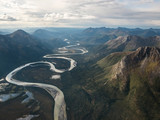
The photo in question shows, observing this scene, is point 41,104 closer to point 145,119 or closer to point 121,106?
point 121,106

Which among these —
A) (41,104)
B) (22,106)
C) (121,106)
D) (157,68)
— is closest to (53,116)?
(41,104)

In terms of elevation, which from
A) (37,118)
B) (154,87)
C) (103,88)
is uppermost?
(154,87)

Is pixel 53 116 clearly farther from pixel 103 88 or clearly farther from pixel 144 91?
pixel 144 91

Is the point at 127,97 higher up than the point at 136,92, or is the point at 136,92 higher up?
the point at 136,92

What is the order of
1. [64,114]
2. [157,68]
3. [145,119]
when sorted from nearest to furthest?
[145,119] < [64,114] < [157,68]

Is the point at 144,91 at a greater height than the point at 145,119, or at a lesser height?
greater

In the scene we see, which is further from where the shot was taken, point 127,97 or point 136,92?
point 127,97

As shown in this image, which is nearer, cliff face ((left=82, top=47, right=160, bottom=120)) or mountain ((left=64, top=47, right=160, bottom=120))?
cliff face ((left=82, top=47, right=160, bottom=120))

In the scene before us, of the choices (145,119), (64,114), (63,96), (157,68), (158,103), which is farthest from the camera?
(63,96)

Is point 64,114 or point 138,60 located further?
point 138,60

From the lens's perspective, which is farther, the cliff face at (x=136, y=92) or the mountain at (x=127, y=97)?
the mountain at (x=127, y=97)
